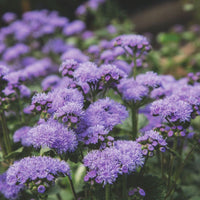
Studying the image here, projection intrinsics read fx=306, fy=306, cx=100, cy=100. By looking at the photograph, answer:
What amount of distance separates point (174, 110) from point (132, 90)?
1.69ft

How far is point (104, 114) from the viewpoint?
2113mm

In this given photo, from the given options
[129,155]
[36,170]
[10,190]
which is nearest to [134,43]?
[129,155]

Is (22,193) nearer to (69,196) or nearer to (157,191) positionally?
(69,196)

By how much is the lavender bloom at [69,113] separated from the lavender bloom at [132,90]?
633 mm

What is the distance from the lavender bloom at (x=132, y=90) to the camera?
2465 mm

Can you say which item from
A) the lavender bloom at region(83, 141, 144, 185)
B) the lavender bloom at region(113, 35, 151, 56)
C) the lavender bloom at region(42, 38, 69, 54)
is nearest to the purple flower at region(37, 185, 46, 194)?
the lavender bloom at region(83, 141, 144, 185)

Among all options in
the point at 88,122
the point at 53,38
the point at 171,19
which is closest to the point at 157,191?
the point at 88,122

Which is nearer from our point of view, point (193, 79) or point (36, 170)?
point (36, 170)

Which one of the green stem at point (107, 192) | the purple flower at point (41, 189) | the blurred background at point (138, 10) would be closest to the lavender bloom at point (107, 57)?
the green stem at point (107, 192)

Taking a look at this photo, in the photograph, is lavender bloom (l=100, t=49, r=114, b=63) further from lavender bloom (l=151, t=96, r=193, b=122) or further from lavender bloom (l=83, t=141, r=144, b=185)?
lavender bloom (l=83, t=141, r=144, b=185)

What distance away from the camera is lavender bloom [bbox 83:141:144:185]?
1.74 metres

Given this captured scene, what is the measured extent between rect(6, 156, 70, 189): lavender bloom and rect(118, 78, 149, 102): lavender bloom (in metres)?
0.90

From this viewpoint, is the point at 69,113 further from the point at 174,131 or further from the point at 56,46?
the point at 56,46

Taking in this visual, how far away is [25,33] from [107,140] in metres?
3.91
